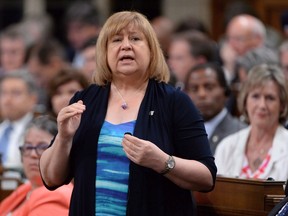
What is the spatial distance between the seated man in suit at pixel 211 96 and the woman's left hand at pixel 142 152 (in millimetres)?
3128

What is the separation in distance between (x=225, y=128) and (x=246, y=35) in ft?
9.32

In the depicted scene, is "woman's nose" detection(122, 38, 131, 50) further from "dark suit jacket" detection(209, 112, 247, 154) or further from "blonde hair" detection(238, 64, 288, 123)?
"dark suit jacket" detection(209, 112, 247, 154)

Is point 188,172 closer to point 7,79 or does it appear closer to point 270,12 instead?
point 7,79

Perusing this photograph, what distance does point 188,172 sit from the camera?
5707 mm

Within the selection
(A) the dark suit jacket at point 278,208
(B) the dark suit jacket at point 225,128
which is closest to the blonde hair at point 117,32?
(A) the dark suit jacket at point 278,208

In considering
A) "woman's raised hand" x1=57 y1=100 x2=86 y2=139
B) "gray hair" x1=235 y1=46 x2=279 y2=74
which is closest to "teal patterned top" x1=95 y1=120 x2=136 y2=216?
"woman's raised hand" x1=57 y1=100 x2=86 y2=139

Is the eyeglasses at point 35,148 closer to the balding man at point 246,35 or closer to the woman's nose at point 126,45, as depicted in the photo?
the woman's nose at point 126,45

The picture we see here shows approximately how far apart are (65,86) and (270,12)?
628cm

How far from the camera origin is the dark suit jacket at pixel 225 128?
338 inches

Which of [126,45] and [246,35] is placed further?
[246,35]

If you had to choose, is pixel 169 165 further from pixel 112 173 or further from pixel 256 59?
pixel 256 59

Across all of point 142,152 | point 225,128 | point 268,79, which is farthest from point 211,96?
point 142,152

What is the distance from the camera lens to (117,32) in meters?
6.01

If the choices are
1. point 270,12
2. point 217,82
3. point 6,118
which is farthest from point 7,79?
point 270,12
